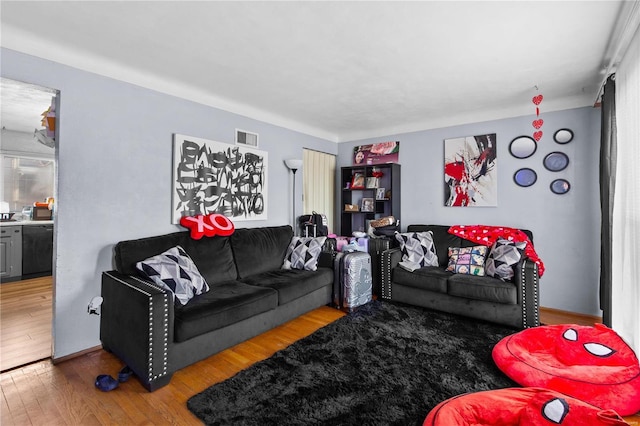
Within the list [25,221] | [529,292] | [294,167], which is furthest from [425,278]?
[25,221]

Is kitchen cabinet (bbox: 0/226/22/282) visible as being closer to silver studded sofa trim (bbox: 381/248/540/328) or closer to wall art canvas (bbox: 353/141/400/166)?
wall art canvas (bbox: 353/141/400/166)

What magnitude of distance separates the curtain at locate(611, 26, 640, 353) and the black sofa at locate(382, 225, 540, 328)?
59 cm

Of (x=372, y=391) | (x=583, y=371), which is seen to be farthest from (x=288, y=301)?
(x=583, y=371)

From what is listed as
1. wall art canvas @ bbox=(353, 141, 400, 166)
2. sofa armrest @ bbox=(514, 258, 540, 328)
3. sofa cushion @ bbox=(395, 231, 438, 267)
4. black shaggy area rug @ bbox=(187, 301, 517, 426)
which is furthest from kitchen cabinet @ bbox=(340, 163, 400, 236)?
black shaggy area rug @ bbox=(187, 301, 517, 426)

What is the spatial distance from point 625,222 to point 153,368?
11.8 feet

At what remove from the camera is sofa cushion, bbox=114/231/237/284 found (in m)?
2.51

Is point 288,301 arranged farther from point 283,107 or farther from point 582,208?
point 582,208

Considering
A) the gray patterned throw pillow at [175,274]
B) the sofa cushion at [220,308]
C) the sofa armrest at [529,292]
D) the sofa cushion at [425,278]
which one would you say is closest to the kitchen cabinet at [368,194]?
the sofa cushion at [425,278]

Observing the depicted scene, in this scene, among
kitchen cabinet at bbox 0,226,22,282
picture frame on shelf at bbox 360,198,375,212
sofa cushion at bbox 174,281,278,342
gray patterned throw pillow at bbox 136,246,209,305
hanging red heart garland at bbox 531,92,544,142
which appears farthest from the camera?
picture frame on shelf at bbox 360,198,375,212

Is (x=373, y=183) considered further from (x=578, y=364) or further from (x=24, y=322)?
(x=24, y=322)

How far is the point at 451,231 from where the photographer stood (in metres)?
3.96

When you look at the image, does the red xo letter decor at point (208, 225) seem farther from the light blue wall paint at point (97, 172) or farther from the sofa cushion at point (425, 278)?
the sofa cushion at point (425, 278)

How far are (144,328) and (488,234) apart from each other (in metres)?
3.69

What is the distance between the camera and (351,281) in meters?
3.44
